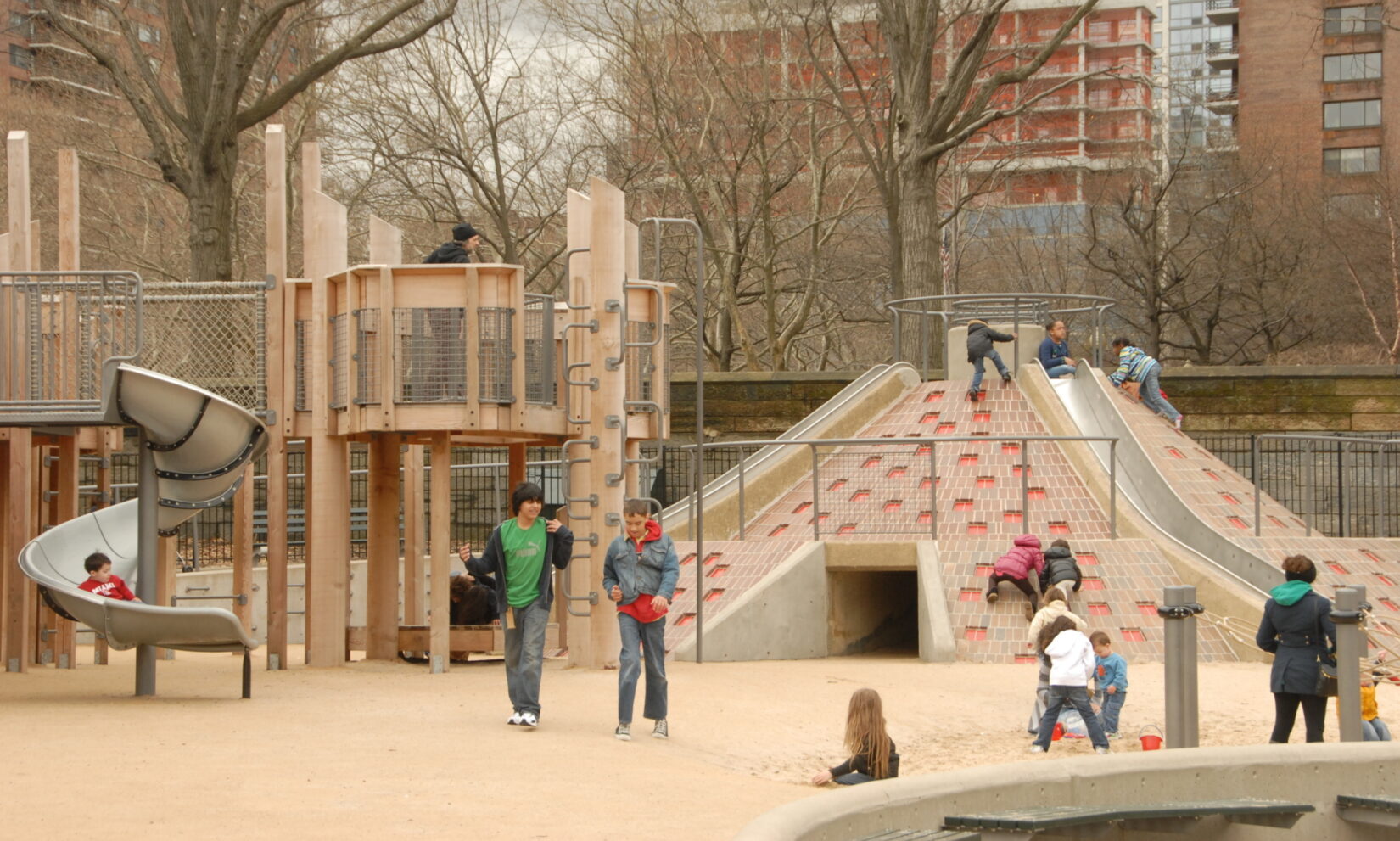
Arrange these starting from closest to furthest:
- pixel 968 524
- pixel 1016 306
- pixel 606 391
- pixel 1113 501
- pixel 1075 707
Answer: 1. pixel 1075 707
2. pixel 606 391
3. pixel 1113 501
4. pixel 968 524
5. pixel 1016 306

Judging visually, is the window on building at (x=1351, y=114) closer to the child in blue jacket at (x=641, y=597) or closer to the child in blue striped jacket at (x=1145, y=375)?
the child in blue striped jacket at (x=1145, y=375)

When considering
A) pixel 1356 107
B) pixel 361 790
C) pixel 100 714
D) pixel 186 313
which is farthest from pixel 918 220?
pixel 1356 107

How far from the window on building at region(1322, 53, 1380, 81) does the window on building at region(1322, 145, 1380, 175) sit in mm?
2978

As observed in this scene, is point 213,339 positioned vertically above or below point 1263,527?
above

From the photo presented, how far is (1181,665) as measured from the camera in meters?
10.5

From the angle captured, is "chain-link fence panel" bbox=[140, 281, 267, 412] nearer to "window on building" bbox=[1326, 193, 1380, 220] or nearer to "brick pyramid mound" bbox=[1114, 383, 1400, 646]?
"brick pyramid mound" bbox=[1114, 383, 1400, 646]

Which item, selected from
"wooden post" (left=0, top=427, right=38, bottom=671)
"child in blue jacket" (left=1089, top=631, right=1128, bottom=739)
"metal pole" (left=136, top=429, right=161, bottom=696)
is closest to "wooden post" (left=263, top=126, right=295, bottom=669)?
"wooden post" (left=0, top=427, right=38, bottom=671)

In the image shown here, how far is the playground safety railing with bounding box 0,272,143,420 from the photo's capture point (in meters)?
12.8

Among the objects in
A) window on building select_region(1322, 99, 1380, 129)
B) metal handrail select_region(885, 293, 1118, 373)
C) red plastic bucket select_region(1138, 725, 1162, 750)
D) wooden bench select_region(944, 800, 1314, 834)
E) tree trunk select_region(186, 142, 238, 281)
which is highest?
window on building select_region(1322, 99, 1380, 129)

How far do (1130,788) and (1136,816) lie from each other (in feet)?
0.82

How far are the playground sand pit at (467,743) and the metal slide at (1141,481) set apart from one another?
1533 millimetres

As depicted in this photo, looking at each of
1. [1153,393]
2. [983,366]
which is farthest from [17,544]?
[1153,393]

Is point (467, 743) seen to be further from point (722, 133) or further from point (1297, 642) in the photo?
point (722, 133)

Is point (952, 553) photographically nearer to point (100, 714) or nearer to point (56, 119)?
point (100, 714)
